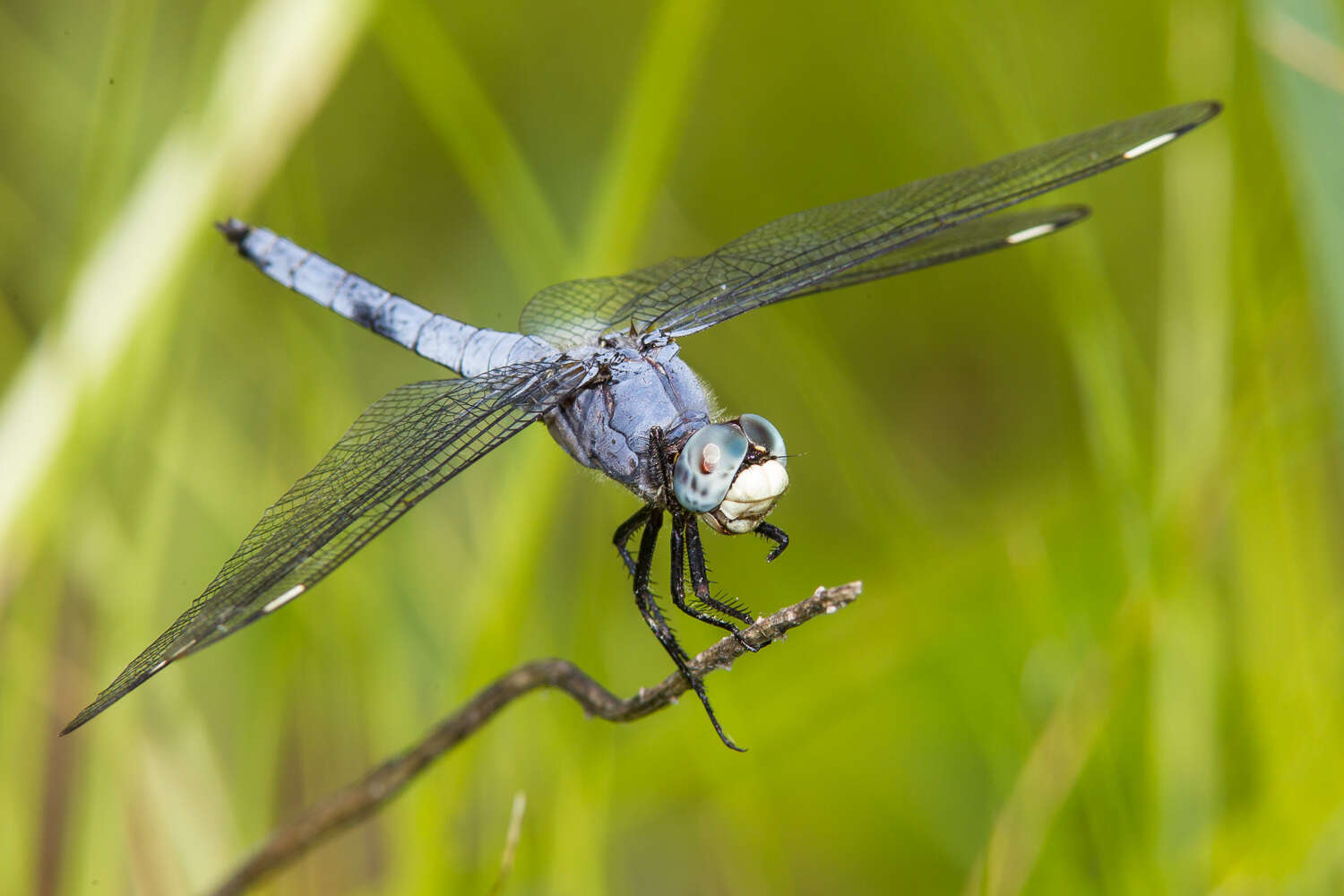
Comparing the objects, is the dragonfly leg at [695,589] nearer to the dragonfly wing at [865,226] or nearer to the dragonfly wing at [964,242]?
the dragonfly wing at [865,226]

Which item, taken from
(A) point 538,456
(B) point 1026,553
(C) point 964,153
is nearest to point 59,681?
(A) point 538,456

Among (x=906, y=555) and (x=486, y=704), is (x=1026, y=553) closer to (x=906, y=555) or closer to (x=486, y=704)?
(x=906, y=555)

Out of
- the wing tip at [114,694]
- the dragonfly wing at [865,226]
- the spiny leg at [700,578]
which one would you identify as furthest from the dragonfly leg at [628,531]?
the wing tip at [114,694]

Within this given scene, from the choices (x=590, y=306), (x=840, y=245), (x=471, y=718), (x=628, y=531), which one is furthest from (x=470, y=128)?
(x=471, y=718)

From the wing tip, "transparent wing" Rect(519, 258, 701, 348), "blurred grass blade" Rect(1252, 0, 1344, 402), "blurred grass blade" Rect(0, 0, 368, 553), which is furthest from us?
"transparent wing" Rect(519, 258, 701, 348)

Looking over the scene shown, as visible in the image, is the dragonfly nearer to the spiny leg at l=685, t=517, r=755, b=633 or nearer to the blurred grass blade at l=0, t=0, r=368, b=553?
the spiny leg at l=685, t=517, r=755, b=633

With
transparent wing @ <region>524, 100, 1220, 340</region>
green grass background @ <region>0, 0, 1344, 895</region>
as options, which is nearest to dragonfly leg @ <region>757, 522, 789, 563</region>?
green grass background @ <region>0, 0, 1344, 895</region>
